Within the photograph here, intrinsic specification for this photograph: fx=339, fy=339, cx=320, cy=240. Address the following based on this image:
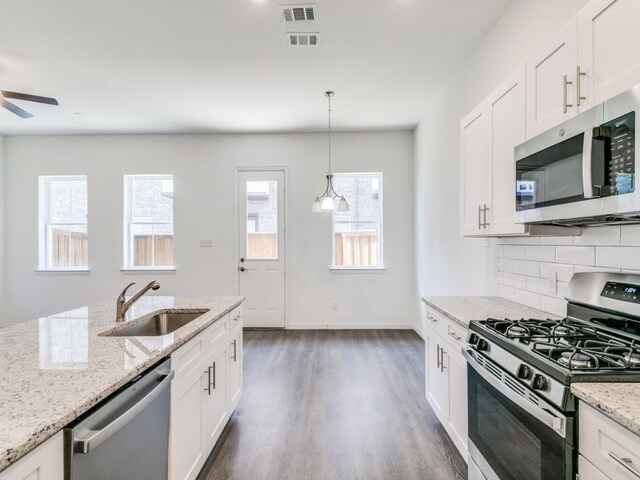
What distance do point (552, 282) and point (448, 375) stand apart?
32.2 inches

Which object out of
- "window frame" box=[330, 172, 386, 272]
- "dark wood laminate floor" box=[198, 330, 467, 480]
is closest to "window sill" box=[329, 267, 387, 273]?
"window frame" box=[330, 172, 386, 272]

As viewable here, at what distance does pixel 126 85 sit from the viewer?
139 inches

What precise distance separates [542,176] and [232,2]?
221 cm

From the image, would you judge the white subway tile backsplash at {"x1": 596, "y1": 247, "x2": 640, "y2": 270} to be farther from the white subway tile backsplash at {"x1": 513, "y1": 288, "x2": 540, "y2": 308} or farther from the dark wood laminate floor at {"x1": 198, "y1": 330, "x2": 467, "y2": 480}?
the dark wood laminate floor at {"x1": 198, "y1": 330, "x2": 467, "y2": 480}

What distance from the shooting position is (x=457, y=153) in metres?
3.30

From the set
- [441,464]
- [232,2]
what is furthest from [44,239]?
[441,464]

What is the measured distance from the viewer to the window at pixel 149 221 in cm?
519

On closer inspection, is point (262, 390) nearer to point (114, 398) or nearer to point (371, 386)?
point (371, 386)

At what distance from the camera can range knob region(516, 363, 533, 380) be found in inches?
46.6

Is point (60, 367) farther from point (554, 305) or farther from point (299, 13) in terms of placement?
point (299, 13)

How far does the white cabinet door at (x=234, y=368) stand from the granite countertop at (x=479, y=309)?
144 centimetres

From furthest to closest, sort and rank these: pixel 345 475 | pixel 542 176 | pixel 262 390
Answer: pixel 262 390 → pixel 345 475 → pixel 542 176

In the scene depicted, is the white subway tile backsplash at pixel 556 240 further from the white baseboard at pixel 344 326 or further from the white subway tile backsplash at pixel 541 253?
the white baseboard at pixel 344 326

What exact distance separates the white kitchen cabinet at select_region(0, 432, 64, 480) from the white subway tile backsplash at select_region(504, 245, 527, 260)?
2467mm
